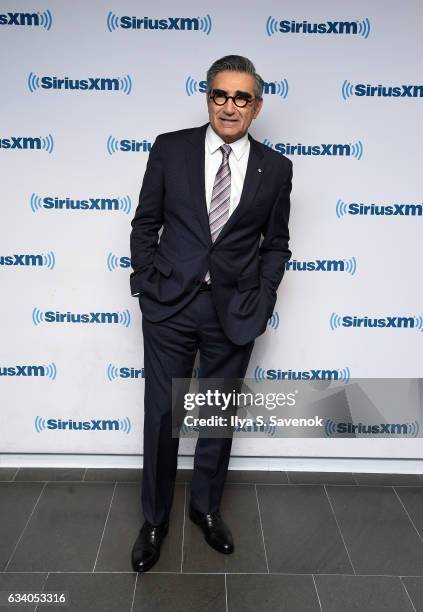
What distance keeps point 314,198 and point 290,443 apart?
1261 mm

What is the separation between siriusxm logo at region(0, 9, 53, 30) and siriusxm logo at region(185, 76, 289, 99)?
2.07 feet

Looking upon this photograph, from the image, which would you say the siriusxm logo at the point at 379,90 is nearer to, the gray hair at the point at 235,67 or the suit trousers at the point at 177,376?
the gray hair at the point at 235,67

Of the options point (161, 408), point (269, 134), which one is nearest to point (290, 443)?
point (161, 408)

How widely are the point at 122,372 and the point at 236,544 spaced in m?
0.97

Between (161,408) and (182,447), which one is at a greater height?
(161,408)

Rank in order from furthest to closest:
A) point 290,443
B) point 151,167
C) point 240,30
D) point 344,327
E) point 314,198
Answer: point 290,443, point 344,327, point 314,198, point 240,30, point 151,167

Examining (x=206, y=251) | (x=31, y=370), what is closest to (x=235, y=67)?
(x=206, y=251)

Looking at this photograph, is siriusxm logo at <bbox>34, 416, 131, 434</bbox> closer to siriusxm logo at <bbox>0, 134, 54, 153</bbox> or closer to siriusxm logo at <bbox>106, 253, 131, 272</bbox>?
siriusxm logo at <bbox>106, 253, 131, 272</bbox>

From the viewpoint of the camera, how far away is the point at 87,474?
116 inches

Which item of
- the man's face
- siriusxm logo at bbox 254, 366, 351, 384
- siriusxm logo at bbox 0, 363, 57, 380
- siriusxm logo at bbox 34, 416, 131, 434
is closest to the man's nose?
the man's face

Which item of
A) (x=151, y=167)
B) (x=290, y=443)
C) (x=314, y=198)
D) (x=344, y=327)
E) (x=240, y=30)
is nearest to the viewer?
(x=151, y=167)

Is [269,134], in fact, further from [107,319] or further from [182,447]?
[182,447]

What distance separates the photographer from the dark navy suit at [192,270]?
6.98ft

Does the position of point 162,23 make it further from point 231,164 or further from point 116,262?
point 116,262
